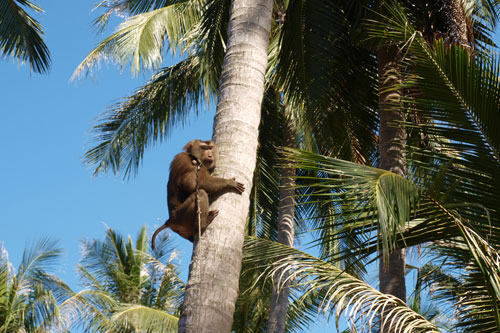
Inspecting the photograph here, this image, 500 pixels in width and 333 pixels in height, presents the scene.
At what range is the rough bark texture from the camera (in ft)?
29.8

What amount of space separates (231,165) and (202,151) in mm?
1242

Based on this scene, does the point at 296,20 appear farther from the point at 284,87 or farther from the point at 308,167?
the point at 308,167

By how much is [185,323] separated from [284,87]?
25.0 feet

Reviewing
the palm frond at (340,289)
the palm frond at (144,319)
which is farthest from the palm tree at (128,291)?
the palm frond at (340,289)

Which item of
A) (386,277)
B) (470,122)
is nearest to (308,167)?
(470,122)

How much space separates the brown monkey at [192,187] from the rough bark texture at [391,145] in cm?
355

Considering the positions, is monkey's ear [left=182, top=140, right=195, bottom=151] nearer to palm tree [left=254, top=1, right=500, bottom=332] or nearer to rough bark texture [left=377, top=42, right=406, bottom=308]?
palm tree [left=254, top=1, right=500, bottom=332]

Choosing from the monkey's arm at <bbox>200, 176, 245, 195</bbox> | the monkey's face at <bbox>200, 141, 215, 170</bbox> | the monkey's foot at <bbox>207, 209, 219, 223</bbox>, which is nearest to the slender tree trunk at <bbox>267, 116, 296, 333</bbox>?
the monkey's face at <bbox>200, 141, 215, 170</bbox>

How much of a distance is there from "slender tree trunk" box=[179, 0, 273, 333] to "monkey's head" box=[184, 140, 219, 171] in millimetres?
513

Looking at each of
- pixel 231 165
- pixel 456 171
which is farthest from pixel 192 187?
pixel 456 171

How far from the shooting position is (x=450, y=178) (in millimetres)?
6898

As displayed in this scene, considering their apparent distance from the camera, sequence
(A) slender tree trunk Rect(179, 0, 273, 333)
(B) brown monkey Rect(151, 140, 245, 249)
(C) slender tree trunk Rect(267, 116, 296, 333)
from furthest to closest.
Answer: (C) slender tree trunk Rect(267, 116, 296, 333) → (B) brown monkey Rect(151, 140, 245, 249) → (A) slender tree trunk Rect(179, 0, 273, 333)

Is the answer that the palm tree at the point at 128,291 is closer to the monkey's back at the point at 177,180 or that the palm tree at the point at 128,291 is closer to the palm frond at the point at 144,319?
the palm frond at the point at 144,319

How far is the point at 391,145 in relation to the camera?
9836 mm
